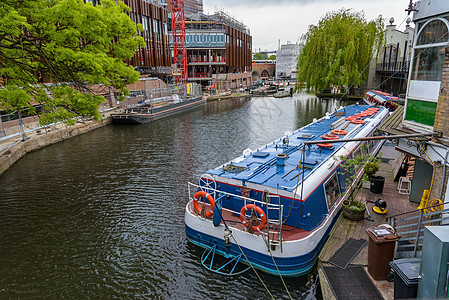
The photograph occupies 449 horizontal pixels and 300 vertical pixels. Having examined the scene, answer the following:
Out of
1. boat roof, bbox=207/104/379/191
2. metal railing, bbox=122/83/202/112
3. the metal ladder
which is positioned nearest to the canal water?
the metal ladder

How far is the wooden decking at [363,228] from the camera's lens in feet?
22.7

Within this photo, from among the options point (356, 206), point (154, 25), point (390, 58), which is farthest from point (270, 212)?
point (154, 25)

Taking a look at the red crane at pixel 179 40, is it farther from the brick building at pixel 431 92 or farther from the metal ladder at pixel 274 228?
the metal ladder at pixel 274 228

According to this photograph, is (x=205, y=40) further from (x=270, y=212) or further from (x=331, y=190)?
(x=270, y=212)

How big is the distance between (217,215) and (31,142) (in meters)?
19.2

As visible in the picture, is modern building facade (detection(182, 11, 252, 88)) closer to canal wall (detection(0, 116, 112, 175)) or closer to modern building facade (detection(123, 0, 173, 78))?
modern building facade (detection(123, 0, 173, 78))

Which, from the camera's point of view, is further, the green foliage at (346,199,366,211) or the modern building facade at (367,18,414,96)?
the modern building facade at (367,18,414,96)

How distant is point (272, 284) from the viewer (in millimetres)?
8125

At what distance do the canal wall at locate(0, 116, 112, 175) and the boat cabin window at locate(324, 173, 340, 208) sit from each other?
1275 centimetres

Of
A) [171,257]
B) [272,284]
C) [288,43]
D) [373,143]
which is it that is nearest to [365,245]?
[272,284]

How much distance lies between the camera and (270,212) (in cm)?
873

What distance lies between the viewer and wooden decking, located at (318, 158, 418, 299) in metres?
6.93

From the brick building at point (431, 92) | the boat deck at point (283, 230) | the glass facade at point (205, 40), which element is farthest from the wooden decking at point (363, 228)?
the glass facade at point (205, 40)

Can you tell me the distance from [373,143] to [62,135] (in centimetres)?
2398
